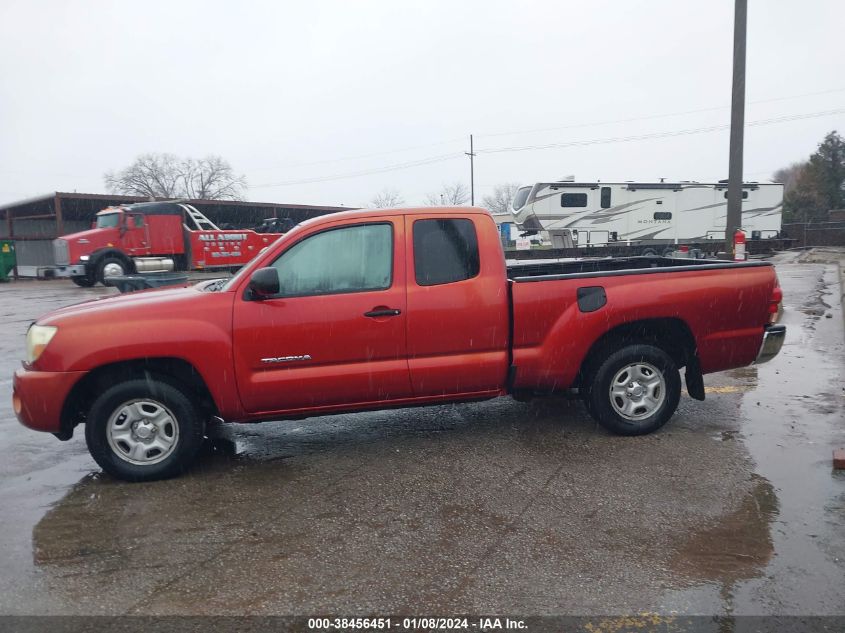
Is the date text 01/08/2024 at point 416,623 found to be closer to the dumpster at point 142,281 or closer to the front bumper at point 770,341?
the front bumper at point 770,341

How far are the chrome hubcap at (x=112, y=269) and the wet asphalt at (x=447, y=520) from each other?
1548 cm

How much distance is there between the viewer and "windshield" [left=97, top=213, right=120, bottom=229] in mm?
20844

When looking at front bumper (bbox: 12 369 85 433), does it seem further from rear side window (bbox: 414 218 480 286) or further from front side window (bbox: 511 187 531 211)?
front side window (bbox: 511 187 531 211)

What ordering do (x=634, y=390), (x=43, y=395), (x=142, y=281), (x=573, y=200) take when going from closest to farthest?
(x=43, y=395), (x=634, y=390), (x=142, y=281), (x=573, y=200)

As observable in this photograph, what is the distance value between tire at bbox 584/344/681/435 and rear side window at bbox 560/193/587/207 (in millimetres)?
21304

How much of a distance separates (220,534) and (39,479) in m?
1.81

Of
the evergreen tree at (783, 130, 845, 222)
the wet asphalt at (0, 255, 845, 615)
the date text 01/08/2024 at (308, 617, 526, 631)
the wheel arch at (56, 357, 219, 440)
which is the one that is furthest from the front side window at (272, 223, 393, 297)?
the evergreen tree at (783, 130, 845, 222)

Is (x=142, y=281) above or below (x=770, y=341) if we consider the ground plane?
above

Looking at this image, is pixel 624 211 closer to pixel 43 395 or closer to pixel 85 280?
pixel 85 280

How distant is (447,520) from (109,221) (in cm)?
2062

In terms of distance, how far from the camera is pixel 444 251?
4.76 metres

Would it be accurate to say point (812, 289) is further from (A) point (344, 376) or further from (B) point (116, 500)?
(B) point (116, 500)

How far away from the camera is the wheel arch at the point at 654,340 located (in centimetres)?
509

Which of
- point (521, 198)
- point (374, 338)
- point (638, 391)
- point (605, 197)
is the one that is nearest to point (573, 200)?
point (605, 197)
